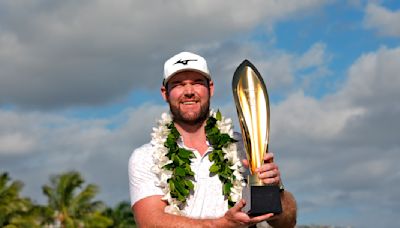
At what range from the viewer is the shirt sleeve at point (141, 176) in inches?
209

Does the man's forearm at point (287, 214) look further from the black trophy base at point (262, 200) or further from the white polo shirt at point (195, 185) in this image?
the black trophy base at point (262, 200)

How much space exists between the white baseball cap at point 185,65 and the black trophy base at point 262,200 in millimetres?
1059

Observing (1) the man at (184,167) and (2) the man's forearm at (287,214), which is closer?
(2) the man's forearm at (287,214)

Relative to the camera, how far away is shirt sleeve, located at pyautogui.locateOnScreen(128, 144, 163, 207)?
5.30 m

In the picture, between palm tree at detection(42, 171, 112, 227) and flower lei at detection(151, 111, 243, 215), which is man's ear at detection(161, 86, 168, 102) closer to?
flower lei at detection(151, 111, 243, 215)

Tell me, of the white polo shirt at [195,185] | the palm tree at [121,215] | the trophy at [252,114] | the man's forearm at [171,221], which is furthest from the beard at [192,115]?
the palm tree at [121,215]

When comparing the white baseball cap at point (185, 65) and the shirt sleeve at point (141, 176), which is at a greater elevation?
the white baseball cap at point (185, 65)

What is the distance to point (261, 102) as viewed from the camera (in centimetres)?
468

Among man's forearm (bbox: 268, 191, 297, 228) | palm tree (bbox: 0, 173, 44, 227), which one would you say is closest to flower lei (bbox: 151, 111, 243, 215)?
man's forearm (bbox: 268, 191, 297, 228)

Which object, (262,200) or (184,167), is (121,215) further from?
(262,200)

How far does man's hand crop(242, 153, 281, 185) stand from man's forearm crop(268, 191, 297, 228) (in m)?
0.41

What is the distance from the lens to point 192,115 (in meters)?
5.25

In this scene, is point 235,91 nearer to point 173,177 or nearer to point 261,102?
point 261,102

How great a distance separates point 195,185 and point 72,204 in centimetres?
3180
